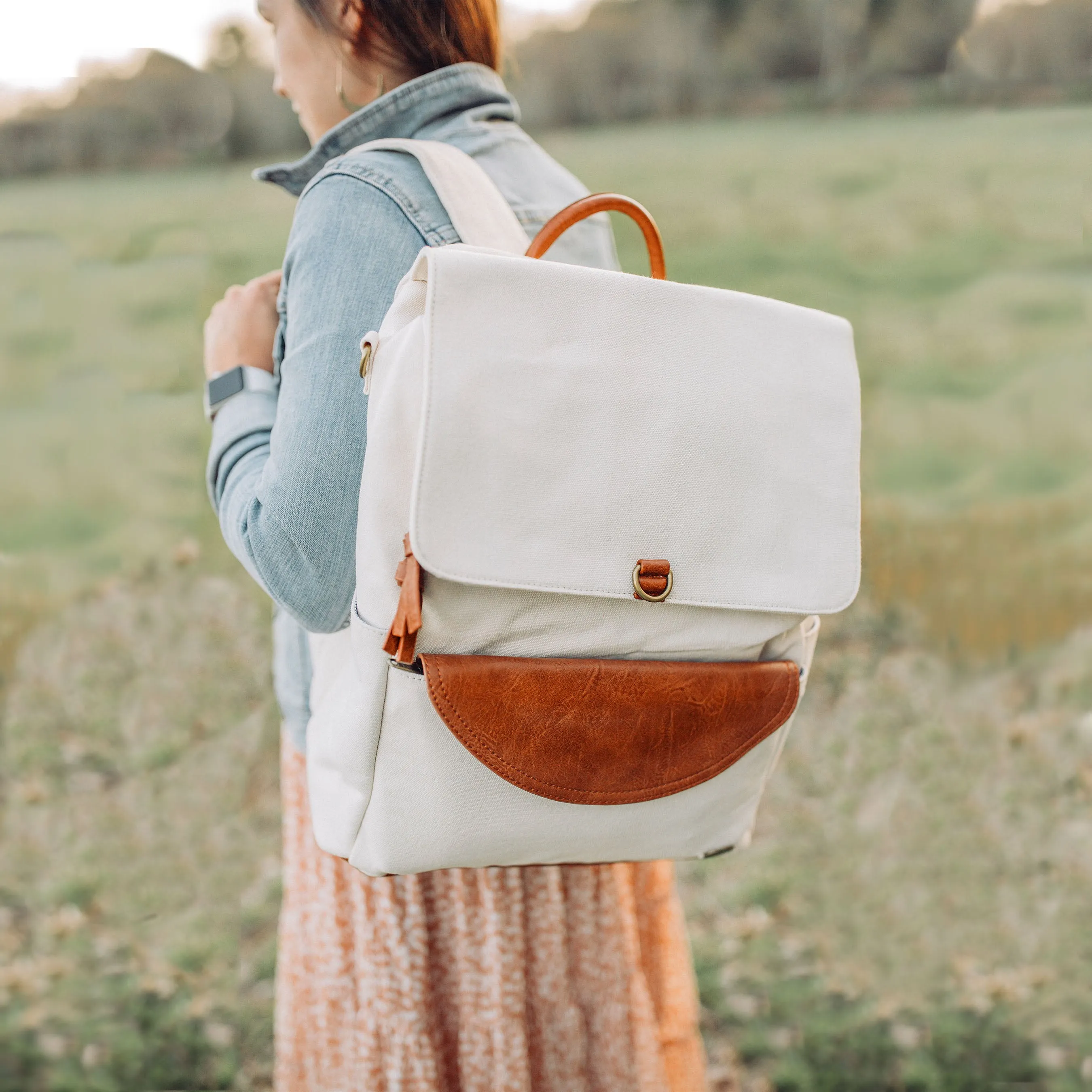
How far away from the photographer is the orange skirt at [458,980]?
3.23 ft

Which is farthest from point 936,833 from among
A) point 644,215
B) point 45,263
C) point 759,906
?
point 45,263

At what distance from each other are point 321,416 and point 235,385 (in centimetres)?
18

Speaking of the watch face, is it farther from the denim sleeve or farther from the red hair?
the red hair

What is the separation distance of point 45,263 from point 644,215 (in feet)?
5.76

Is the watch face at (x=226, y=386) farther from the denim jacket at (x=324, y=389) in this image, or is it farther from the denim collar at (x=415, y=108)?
the denim collar at (x=415, y=108)

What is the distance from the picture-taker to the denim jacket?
0.77 meters

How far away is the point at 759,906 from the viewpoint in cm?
203

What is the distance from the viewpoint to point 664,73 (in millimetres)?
2164

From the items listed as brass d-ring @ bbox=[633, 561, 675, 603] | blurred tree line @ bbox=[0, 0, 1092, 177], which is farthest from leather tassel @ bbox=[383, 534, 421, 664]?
blurred tree line @ bbox=[0, 0, 1092, 177]

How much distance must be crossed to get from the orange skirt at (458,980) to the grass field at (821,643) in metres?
0.95

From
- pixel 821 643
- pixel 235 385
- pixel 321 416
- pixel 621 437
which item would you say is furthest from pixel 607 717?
pixel 821 643

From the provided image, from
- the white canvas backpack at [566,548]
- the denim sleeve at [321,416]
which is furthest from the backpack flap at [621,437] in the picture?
the denim sleeve at [321,416]

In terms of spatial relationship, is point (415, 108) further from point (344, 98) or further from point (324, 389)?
point (324, 389)

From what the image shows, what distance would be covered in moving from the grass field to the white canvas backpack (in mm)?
1294
